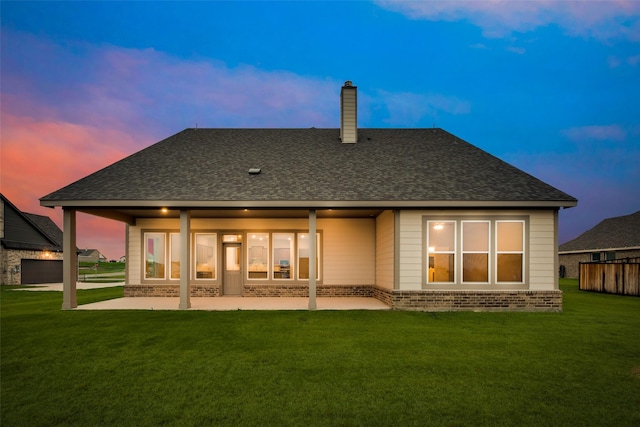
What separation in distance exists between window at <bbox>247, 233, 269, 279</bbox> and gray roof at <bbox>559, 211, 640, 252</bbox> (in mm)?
25346

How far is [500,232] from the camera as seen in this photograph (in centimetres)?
1172

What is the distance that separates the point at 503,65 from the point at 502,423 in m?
182

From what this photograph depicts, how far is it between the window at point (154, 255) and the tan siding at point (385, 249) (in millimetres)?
8706

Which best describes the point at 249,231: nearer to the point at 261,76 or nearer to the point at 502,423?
the point at 502,423

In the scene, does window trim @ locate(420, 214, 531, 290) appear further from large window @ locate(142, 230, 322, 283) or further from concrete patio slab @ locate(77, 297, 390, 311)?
large window @ locate(142, 230, 322, 283)

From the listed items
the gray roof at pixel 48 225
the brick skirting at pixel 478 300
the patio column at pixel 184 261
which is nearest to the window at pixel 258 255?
the patio column at pixel 184 261

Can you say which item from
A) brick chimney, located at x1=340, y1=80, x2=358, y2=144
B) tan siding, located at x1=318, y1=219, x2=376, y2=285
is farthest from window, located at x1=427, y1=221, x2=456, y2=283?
brick chimney, located at x1=340, y1=80, x2=358, y2=144

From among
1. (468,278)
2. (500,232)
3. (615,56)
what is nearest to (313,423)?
(468,278)

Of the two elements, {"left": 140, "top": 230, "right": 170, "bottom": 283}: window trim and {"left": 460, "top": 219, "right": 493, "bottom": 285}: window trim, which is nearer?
{"left": 460, "top": 219, "right": 493, "bottom": 285}: window trim

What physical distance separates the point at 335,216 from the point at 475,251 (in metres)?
5.46

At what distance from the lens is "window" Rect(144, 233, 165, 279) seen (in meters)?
15.3

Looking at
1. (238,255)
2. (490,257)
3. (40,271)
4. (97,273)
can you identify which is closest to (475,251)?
(490,257)

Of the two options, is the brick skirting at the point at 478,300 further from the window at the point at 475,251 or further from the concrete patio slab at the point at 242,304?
the concrete patio slab at the point at 242,304

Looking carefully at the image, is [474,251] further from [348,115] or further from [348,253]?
[348,115]
